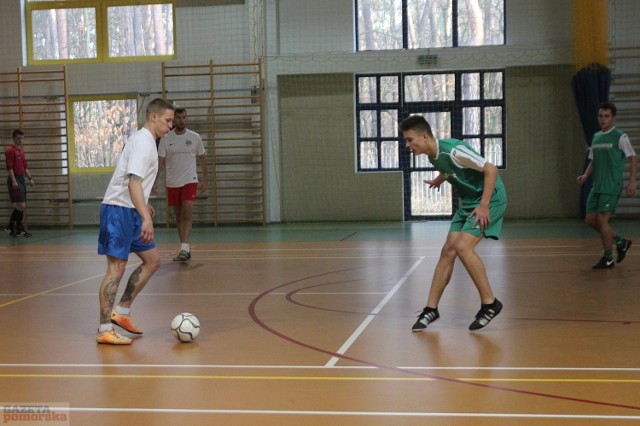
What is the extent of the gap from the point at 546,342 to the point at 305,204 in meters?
13.3

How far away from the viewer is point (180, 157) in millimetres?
10875

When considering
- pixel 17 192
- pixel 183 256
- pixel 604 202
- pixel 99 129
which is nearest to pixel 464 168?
pixel 604 202

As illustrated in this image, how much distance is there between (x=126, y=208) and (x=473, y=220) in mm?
2616

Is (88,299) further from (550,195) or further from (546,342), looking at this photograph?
(550,195)

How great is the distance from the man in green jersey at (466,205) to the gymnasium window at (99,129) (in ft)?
46.1

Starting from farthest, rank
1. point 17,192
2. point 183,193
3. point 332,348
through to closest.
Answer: point 17,192 < point 183,193 < point 332,348

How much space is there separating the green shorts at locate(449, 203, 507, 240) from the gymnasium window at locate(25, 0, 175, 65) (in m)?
13.8

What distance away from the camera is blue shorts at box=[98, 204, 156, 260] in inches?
227

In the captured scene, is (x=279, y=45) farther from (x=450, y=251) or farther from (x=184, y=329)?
(x=184, y=329)

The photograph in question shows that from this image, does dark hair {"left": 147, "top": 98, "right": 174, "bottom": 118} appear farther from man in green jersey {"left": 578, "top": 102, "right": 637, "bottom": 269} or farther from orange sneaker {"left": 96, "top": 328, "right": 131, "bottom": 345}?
man in green jersey {"left": 578, "top": 102, "right": 637, "bottom": 269}

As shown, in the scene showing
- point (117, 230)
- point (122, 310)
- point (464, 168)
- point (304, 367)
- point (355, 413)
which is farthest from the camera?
point (122, 310)

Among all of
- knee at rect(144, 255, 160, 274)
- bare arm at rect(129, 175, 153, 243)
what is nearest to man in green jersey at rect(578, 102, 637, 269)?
knee at rect(144, 255, 160, 274)

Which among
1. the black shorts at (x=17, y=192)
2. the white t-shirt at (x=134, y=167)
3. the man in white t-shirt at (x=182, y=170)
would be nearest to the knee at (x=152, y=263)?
the white t-shirt at (x=134, y=167)

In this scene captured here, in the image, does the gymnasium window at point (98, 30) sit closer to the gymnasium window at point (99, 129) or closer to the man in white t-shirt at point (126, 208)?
the gymnasium window at point (99, 129)
